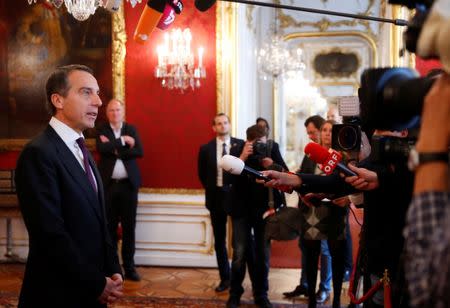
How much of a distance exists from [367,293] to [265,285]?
220 centimetres

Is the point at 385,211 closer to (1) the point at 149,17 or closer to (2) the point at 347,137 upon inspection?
(2) the point at 347,137

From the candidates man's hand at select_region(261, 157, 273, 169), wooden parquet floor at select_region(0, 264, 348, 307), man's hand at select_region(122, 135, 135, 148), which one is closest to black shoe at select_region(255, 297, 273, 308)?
wooden parquet floor at select_region(0, 264, 348, 307)

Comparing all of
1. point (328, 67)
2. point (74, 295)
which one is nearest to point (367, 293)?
point (74, 295)

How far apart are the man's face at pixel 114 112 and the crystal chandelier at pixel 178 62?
58 centimetres

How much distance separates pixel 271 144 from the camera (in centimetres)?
435

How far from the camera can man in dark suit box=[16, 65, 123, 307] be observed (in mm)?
1947

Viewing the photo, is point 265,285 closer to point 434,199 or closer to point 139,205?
point 139,205

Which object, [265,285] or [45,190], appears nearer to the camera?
[45,190]

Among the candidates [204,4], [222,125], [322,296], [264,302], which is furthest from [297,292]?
[204,4]

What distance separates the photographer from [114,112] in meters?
5.46

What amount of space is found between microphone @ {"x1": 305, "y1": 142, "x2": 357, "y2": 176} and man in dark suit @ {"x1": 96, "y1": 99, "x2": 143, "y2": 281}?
3.21 m

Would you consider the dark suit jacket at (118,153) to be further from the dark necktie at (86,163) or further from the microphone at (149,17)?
the dark necktie at (86,163)

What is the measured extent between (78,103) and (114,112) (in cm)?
333

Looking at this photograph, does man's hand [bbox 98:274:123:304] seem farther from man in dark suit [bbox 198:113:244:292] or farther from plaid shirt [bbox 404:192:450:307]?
man in dark suit [bbox 198:113:244:292]
